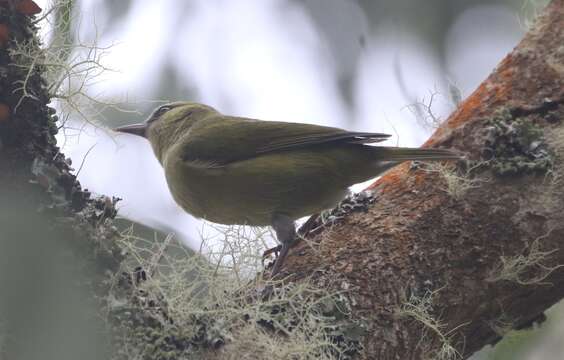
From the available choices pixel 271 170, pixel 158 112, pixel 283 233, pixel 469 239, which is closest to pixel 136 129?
pixel 158 112

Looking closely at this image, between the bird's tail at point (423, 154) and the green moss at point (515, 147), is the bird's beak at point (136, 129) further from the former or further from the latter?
the green moss at point (515, 147)

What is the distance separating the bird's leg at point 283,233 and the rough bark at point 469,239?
0.06 m

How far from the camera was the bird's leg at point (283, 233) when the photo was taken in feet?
10.1

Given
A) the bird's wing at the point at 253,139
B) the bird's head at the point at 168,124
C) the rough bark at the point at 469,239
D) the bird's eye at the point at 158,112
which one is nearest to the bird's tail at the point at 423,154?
the rough bark at the point at 469,239

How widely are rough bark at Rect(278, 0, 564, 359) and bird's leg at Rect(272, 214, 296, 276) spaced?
0.18ft

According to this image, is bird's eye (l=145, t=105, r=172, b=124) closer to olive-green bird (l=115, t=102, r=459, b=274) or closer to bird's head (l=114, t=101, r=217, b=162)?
bird's head (l=114, t=101, r=217, b=162)

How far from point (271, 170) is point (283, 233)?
384 mm

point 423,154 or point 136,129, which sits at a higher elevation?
point 136,129

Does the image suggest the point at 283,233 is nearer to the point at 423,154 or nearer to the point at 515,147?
the point at 423,154

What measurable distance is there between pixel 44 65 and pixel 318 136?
1474 millimetres

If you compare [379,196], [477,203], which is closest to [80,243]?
[379,196]

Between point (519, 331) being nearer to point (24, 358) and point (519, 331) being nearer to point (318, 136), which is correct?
point (318, 136)

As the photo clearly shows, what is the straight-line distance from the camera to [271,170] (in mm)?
3742

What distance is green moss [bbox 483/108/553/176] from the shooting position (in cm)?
310
